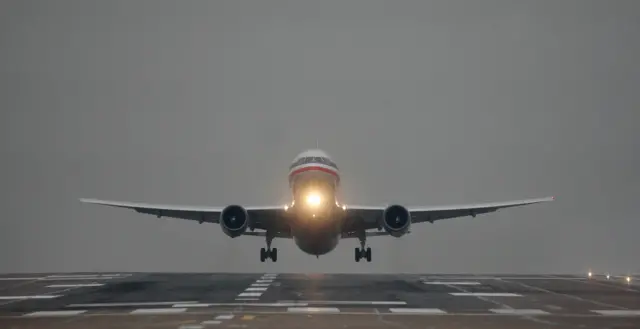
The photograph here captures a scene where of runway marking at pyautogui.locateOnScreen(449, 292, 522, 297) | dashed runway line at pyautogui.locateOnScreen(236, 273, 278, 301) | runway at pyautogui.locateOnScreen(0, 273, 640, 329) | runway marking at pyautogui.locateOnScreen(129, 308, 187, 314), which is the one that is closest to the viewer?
runway at pyautogui.locateOnScreen(0, 273, 640, 329)

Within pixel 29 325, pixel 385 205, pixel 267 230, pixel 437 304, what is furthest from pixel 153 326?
pixel 267 230

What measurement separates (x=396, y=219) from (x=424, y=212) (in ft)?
20.9

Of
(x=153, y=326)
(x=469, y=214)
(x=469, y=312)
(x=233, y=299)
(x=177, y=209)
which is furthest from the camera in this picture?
(x=469, y=214)

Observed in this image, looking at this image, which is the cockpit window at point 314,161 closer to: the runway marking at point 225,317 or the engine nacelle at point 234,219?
the engine nacelle at point 234,219

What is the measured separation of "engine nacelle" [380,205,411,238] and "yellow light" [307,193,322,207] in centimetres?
469

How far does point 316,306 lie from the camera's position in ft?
107

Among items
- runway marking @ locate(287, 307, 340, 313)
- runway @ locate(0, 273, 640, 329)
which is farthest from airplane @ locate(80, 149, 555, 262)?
runway marking @ locate(287, 307, 340, 313)

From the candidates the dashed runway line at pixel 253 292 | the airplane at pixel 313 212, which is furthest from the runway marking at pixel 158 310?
the airplane at pixel 313 212

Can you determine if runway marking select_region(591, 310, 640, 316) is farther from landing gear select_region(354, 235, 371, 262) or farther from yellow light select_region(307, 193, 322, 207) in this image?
landing gear select_region(354, 235, 371, 262)

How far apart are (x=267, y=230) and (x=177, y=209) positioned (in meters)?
6.87

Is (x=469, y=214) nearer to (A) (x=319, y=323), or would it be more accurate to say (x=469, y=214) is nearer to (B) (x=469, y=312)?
(B) (x=469, y=312)

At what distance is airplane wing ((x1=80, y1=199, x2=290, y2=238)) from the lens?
164ft

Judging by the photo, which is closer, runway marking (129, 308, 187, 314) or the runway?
the runway

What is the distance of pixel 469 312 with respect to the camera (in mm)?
30047
